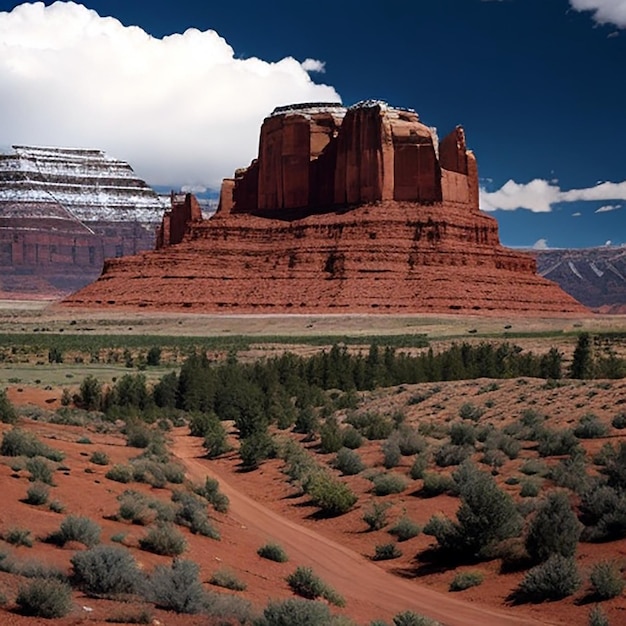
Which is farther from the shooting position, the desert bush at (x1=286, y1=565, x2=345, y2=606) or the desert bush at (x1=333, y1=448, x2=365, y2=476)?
the desert bush at (x1=333, y1=448, x2=365, y2=476)

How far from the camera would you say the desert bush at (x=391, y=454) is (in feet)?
63.7

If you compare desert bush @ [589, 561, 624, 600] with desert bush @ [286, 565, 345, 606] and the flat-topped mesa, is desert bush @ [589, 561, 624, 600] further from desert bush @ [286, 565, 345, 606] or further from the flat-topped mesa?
the flat-topped mesa

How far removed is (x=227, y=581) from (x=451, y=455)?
9.09 meters

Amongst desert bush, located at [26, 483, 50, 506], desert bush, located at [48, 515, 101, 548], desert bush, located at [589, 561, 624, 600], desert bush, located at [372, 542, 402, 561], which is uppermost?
desert bush, located at [26, 483, 50, 506]

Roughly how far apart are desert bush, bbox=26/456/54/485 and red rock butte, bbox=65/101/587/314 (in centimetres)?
7358

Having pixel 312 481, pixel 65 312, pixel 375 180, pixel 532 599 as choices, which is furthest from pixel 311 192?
pixel 532 599

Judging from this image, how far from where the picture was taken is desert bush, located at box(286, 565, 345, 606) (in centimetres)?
1062

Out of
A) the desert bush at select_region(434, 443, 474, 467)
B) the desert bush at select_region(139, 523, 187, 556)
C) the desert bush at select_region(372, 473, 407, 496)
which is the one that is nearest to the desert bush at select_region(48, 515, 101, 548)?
the desert bush at select_region(139, 523, 187, 556)

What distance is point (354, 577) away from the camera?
40.8 ft

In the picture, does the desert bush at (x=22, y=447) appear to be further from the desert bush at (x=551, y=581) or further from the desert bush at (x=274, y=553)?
the desert bush at (x=551, y=581)

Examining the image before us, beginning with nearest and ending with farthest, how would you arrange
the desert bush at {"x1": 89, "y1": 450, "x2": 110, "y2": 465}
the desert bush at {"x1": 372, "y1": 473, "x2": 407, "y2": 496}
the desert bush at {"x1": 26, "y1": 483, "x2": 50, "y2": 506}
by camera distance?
1. the desert bush at {"x1": 26, "y1": 483, "x2": 50, "y2": 506}
2. the desert bush at {"x1": 89, "y1": 450, "x2": 110, "y2": 465}
3. the desert bush at {"x1": 372, "y1": 473, "x2": 407, "y2": 496}

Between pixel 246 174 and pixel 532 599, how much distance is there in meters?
115

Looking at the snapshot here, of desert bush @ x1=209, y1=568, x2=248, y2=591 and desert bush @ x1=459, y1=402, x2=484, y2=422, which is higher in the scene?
desert bush @ x1=459, y1=402, x2=484, y2=422

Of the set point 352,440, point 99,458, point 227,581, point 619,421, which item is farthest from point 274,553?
point 619,421
